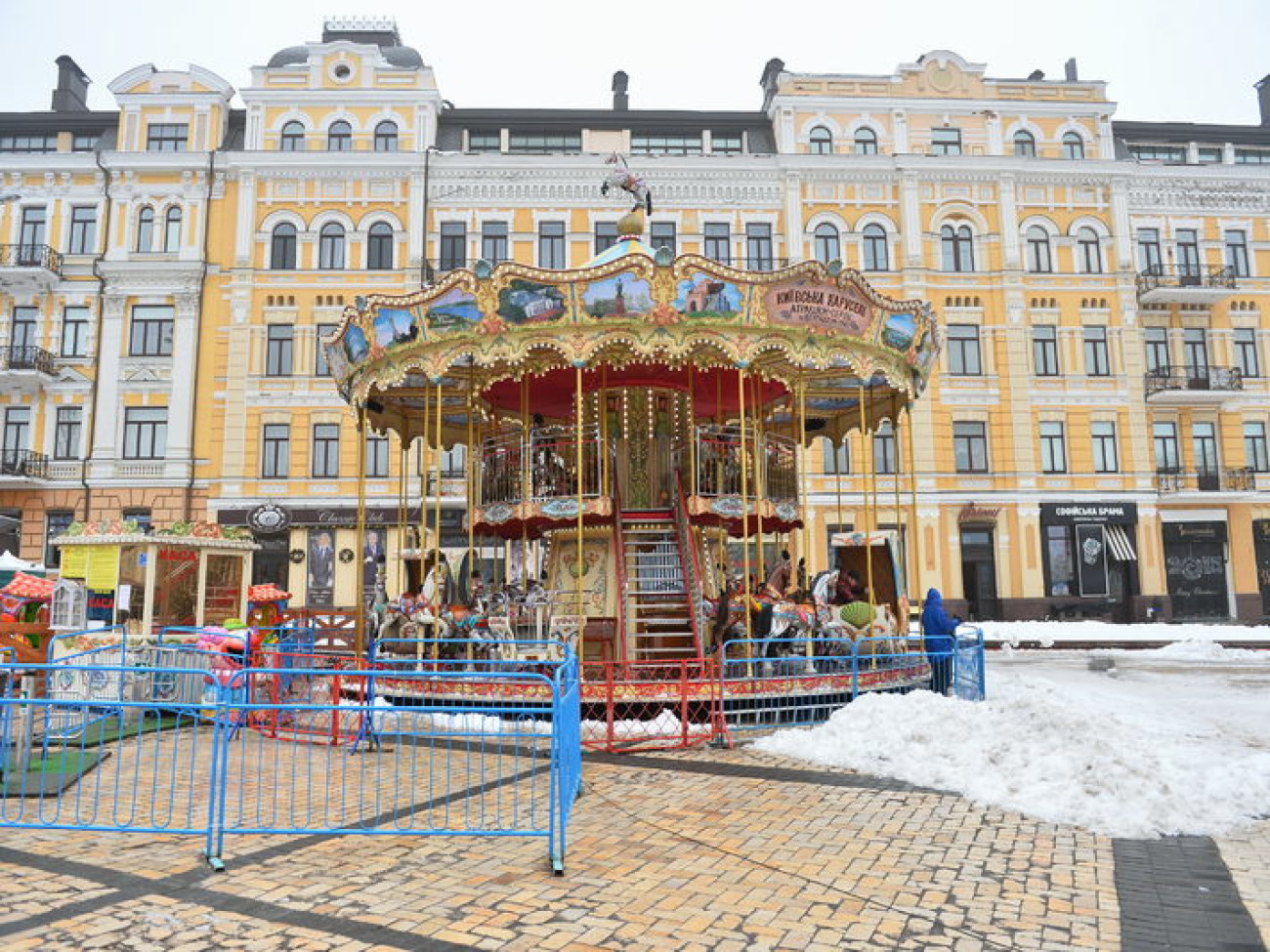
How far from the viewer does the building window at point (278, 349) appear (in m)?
31.4

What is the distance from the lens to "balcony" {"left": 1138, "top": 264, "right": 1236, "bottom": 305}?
3272 cm

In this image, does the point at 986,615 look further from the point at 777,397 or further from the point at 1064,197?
the point at 777,397

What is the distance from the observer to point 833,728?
10.1m

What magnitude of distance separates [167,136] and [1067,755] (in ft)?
115

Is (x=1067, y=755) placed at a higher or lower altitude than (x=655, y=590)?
lower

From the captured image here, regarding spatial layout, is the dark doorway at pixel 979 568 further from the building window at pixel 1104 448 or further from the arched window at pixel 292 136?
the arched window at pixel 292 136

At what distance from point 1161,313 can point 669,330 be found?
1107 inches

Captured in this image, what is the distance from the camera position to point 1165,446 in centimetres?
3284

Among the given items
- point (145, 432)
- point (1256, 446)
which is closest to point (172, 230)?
point (145, 432)

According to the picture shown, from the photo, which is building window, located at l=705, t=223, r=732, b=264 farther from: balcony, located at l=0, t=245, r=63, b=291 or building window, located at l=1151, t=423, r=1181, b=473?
balcony, located at l=0, t=245, r=63, b=291

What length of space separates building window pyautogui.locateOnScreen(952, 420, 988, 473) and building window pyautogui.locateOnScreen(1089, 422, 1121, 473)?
3868 mm

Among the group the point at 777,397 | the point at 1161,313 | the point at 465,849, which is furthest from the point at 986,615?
the point at 465,849

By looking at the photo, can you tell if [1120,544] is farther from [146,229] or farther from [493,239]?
[146,229]

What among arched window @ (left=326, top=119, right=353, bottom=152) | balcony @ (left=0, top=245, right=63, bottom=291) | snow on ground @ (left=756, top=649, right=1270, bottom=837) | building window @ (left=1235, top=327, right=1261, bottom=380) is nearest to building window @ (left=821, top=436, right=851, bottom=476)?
building window @ (left=1235, top=327, right=1261, bottom=380)
